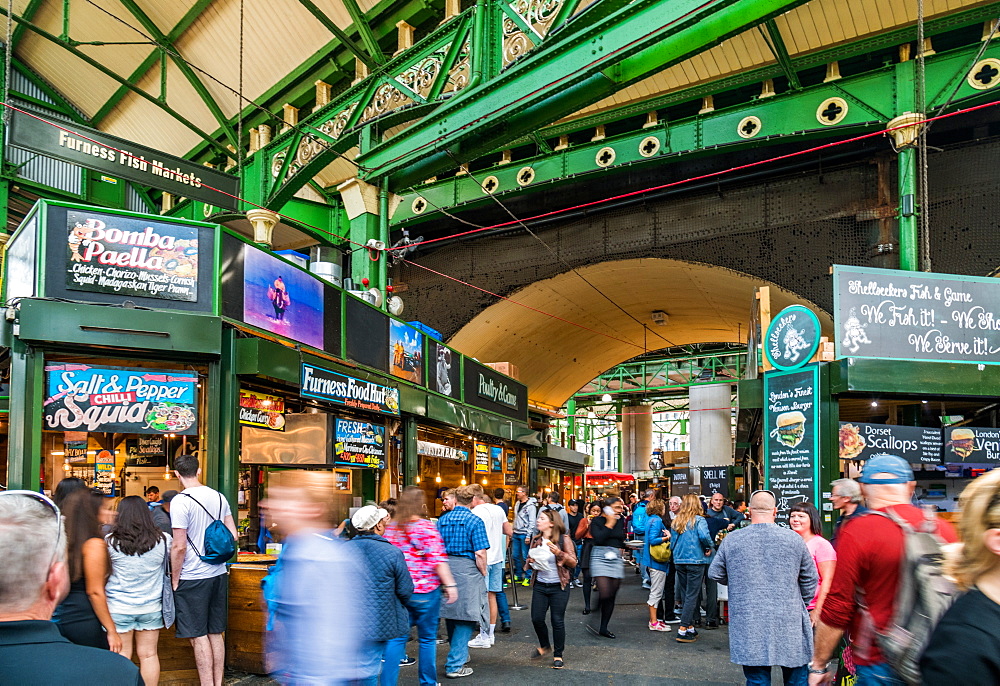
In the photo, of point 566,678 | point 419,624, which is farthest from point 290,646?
point 566,678

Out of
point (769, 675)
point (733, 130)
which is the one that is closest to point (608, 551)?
point (769, 675)

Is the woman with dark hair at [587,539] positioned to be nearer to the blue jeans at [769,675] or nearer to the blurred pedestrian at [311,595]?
the blue jeans at [769,675]

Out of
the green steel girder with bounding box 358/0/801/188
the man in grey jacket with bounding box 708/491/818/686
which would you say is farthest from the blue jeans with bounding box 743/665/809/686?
the green steel girder with bounding box 358/0/801/188

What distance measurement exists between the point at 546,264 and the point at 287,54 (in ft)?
23.1

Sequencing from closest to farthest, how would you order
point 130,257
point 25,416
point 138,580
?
point 138,580
point 25,416
point 130,257

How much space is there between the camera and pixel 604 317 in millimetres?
22000

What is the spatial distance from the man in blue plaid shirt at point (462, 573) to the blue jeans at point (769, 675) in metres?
2.75

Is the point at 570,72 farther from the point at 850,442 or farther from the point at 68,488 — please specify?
the point at 68,488

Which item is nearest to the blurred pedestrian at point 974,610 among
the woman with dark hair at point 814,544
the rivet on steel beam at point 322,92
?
the woman with dark hair at point 814,544

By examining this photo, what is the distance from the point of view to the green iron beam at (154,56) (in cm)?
1544

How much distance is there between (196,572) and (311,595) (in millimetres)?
3217

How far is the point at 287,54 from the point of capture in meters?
16.6

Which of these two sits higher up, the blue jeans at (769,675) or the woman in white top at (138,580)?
the woman in white top at (138,580)

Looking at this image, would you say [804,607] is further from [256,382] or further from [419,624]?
[256,382]
